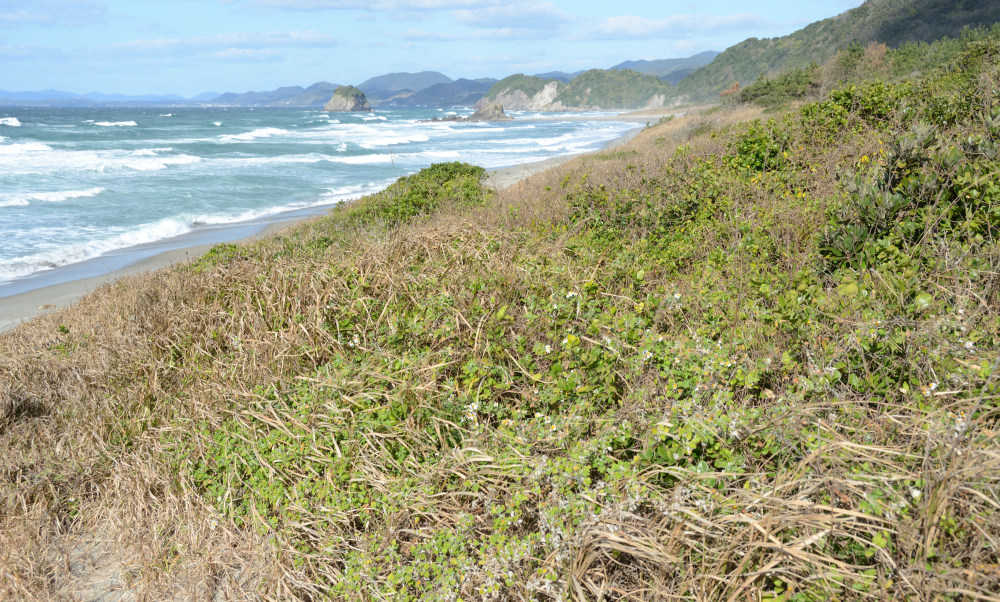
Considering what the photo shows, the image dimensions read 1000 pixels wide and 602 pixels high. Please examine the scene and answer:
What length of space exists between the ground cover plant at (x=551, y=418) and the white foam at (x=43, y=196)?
24.5m

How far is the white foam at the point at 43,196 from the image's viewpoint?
24.1 m

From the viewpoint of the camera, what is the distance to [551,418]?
3.18 m

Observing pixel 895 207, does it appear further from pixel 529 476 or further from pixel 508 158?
pixel 508 158

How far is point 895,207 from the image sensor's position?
14.8ft

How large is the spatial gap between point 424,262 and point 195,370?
217cm

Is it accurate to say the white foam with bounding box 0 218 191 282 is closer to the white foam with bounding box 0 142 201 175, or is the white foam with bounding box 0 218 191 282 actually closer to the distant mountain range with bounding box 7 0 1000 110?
the white foam with bounding box 0 142 201 175

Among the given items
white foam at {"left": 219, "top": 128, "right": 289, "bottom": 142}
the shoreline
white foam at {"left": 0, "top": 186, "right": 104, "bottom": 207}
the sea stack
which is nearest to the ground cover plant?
the shoreline

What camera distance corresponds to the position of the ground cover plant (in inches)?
91.8

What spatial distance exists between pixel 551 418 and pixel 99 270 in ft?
56.2

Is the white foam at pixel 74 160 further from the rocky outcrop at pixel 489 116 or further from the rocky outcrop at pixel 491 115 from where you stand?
the rocky outcrop at pixel 491 115

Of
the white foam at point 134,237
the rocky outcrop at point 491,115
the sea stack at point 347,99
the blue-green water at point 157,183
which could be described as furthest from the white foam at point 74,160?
the sea stack at point 347,99

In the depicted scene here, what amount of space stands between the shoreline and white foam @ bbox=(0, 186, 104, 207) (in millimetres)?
10224

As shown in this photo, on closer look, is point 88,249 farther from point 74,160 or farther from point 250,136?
point 250,136

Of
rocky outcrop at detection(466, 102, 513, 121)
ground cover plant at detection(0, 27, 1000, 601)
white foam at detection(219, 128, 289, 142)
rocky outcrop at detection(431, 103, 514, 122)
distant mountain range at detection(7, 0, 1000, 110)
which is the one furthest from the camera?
rocky outcrop at detection(466, 102, 513, 121)
